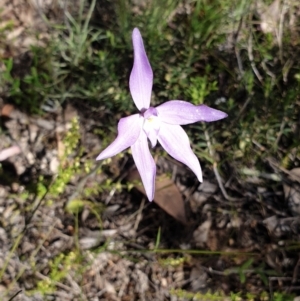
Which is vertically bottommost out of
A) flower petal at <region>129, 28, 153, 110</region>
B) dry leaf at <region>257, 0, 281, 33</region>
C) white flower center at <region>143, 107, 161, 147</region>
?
Result: dry leaf at <region>257, 0, 281, 33</region>

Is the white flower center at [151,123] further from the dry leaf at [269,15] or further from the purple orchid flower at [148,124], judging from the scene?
the dry leaf at [269,15]

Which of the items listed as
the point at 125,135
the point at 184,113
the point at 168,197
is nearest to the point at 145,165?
the point at 125,135

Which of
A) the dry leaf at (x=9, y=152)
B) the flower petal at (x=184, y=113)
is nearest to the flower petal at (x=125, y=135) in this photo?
the flower petal at (x=184, y=113)

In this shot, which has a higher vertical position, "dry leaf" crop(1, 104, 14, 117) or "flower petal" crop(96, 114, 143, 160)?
"flower petal" crop(96, 114, 143, 160)

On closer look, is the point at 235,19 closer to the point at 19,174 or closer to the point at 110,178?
the point at 110,178

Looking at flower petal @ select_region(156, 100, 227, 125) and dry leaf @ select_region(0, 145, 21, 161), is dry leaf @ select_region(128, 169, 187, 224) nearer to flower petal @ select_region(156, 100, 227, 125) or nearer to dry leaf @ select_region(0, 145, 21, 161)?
dry leaf @ select_region(0, 145, 21, 161)

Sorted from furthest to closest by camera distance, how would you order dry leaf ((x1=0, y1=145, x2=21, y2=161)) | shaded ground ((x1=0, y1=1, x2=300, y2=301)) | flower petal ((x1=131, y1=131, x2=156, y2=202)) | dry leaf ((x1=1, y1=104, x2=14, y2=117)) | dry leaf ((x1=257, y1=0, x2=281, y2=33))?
dry leaf ((x1=257, y1=0, x2=281, y2=33)), dry leaf ((x1=1, y1=104, x2=14, y2=117)), dry leaf ((x1=0, y1=145, x2=21, y2=161)), shaded ground ((x1=0, y1=1, x2=300, y2=301)), flower petal ((x1=131, y1=131, x2=156, y2=202))

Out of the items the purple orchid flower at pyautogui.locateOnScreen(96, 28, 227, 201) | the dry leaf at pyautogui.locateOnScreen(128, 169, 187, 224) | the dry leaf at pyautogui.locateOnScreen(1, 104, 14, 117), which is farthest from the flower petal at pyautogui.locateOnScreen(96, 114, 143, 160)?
the dry leaf at pyautogui.locateOnScreen(1, 104, 14, 117)

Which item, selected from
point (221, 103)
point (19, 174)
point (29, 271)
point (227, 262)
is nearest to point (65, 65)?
point (19, 174)
